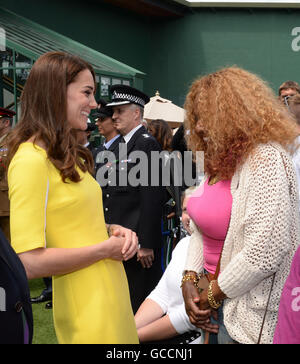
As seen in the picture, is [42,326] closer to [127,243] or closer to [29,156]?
[127,243]

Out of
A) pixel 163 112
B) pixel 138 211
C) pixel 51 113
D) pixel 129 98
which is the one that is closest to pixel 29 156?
pixel 51 113

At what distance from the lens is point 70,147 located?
187cm

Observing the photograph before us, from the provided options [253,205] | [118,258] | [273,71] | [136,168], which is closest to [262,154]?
[253,205]

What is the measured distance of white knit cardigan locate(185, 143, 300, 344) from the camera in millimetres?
1810

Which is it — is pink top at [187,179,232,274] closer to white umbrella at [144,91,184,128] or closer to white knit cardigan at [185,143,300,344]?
white knit cardigan at [185,143,300,344]

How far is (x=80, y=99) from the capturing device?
190cm

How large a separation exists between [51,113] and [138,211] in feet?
7.10

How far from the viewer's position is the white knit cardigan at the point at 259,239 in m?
1.81

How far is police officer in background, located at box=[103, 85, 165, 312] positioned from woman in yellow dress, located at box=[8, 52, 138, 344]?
1820 mm

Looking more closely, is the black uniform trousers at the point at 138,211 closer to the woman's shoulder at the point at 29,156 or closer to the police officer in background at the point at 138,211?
the police officer in background at the point at 138,211

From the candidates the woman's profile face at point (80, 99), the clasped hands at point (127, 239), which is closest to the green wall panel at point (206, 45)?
the woman's profile face at point (80, 99)

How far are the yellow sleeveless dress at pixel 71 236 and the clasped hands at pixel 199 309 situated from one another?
287 millimetres

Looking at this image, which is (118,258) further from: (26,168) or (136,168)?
(136,168)

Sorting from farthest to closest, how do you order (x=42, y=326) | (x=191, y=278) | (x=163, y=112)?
(x=163, y=112), (x=42, y=326), (x=191, y=278)
